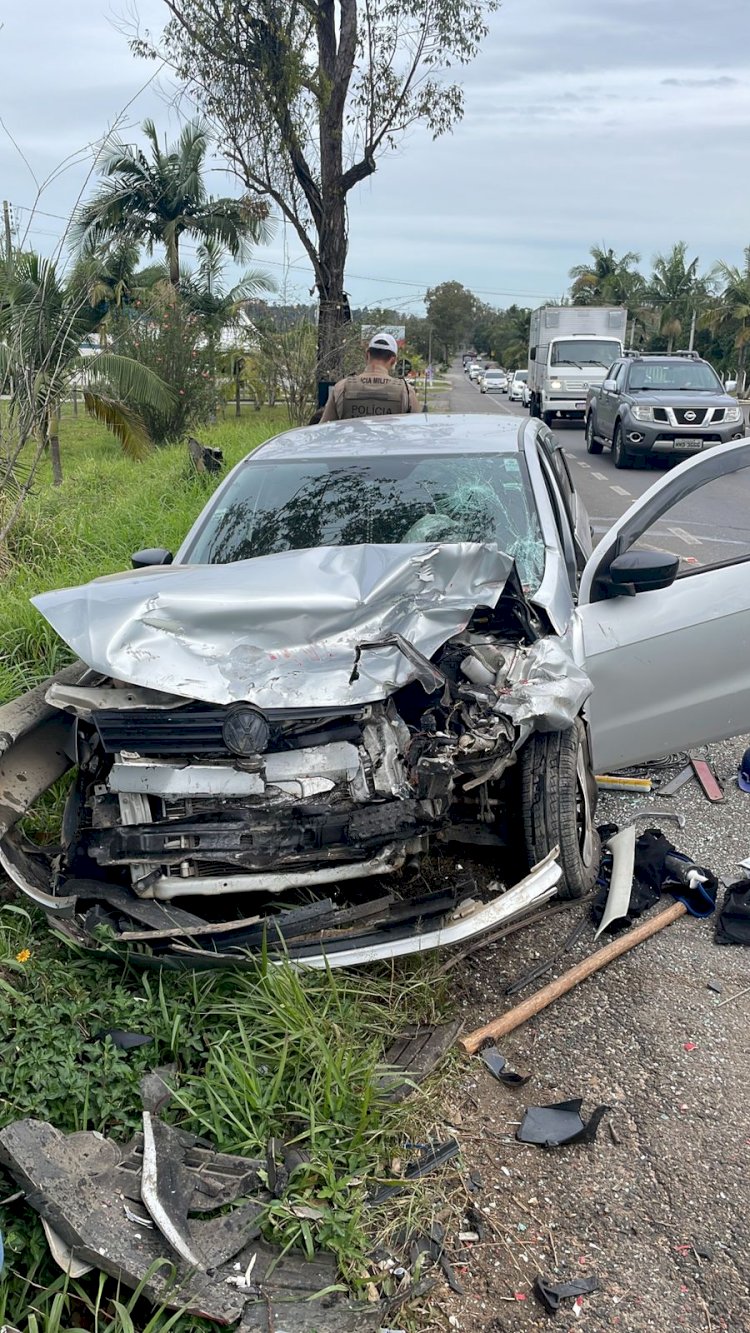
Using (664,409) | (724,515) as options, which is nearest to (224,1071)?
(724,515)

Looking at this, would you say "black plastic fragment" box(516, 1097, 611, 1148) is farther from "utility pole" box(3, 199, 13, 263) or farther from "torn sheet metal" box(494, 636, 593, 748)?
"utility pole" box(3, 199, 13, 263)

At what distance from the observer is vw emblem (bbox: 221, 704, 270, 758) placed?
9.52 feet

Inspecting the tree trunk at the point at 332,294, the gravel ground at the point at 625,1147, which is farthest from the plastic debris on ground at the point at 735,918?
the tree trunk at the point at 332,294

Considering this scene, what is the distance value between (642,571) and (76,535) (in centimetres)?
484

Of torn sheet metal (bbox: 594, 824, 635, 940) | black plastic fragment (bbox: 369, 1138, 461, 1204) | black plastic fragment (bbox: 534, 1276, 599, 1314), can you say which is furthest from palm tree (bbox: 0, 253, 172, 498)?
black plastic fragment (bbox: 534, 1276, 599, 1314)

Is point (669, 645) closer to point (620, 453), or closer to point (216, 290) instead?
point (620, 453)

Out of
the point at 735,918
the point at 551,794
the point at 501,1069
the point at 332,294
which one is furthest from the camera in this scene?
the point at 332,294

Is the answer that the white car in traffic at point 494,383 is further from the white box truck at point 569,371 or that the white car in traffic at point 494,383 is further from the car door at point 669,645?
the car door at point 669,645

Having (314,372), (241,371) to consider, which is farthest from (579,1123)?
(241,371)

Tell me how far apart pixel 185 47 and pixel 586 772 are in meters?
13.8

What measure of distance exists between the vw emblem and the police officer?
14.4ft

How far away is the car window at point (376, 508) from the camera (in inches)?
165

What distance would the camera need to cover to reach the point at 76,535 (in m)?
7.46

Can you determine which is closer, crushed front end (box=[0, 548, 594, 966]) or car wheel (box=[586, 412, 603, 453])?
crushed front end (box=[0, 548, 594, 966])
